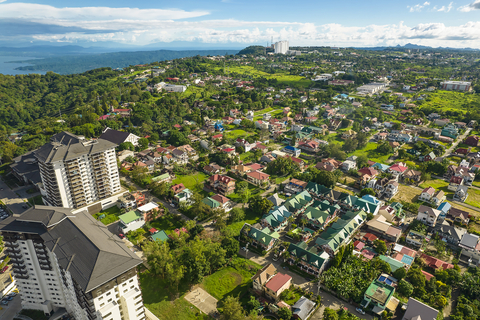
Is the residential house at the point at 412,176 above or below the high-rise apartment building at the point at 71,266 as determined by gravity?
below

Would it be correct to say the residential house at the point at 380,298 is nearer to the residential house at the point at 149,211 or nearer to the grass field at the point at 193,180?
the residential house at the point at 149,211

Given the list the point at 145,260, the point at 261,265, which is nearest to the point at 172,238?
the point at 145,260

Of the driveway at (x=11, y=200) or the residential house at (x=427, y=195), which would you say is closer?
the driveway at (x=11, y=200)

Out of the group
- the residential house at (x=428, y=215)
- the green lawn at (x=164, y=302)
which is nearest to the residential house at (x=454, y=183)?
the residential house at (x=428, y=215)

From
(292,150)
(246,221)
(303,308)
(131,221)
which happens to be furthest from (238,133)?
(303,308)

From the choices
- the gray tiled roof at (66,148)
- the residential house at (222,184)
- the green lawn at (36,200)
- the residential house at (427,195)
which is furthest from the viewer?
the residential house at (222,184)

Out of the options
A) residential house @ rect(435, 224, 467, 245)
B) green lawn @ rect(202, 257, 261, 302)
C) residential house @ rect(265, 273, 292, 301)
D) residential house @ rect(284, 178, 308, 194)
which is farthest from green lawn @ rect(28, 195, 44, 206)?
residential house @ rect(435, 224, 467, 245)
